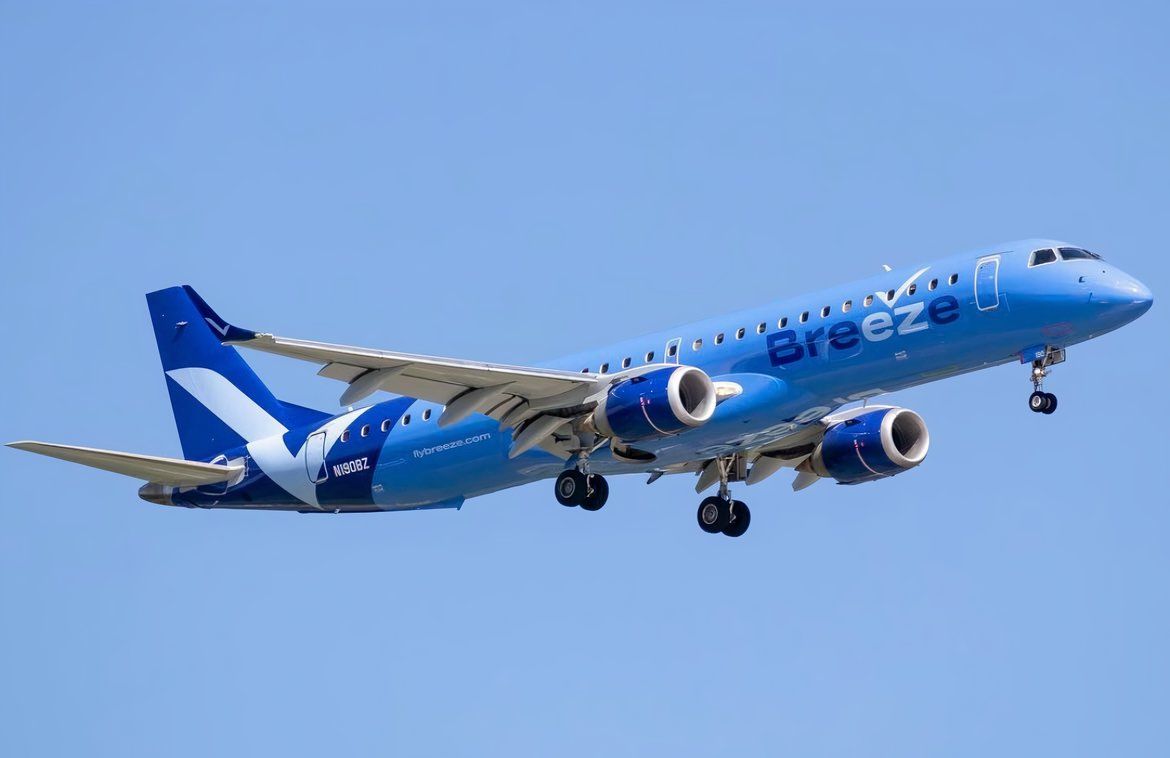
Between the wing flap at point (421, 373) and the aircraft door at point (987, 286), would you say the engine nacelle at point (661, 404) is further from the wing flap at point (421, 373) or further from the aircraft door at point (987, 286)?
the aircraft door at point (987, 286)

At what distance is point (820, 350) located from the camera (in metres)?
38.5

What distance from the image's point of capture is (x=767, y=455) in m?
45.0

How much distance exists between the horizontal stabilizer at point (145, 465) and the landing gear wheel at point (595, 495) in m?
10.0

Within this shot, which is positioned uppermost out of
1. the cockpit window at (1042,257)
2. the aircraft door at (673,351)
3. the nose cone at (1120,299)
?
the cockpit window at (1042,257)

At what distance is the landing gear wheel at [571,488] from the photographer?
41.1 metres

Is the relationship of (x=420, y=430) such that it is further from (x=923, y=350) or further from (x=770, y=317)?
(x=923, y=350)

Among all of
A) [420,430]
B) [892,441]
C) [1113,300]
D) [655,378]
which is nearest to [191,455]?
[420,430]

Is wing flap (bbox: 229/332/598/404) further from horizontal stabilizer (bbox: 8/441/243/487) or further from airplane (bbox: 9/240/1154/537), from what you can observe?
horizontal stabilizer (bbox: 8/441/243/487)

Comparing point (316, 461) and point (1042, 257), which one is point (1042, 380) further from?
point (316, 461)

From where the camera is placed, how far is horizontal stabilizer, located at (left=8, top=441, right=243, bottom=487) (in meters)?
39.0

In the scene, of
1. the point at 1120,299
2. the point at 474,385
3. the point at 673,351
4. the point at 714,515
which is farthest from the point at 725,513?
the point at 1120,299

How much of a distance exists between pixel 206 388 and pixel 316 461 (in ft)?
16.0

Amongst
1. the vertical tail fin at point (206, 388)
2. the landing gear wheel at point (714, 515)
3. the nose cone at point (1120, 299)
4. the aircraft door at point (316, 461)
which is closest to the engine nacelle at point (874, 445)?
the landing gear wheel at point (714, 515)

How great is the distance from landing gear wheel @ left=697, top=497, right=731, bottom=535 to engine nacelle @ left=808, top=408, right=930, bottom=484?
2765 millimetres
